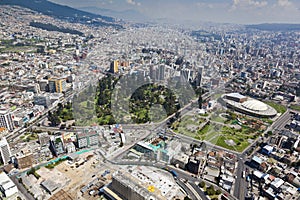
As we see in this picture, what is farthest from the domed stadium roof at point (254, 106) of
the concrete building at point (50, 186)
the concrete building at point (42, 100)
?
the concrete building at point (42, 100)

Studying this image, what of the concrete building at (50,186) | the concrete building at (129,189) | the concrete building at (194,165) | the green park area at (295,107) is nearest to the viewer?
the concrete building at (129,189)

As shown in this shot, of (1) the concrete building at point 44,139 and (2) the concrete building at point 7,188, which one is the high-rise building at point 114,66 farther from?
(2) the concrete building at point 7,188

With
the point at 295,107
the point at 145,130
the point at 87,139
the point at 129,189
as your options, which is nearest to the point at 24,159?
the point at 87,139

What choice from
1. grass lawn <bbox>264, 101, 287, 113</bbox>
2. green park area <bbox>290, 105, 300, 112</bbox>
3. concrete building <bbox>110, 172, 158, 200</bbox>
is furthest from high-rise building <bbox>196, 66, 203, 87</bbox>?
concrete building <bbox>110, 172, 158, 200</bbox>

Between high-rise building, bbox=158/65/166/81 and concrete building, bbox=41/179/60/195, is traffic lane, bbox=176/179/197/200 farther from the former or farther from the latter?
high-rise building, bbox=158/65/166/81

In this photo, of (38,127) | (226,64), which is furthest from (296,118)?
(38,127)

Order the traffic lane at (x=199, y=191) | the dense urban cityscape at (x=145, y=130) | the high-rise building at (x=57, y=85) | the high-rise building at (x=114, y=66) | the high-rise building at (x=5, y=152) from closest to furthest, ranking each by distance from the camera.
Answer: the traffic lane at (x=199, y=191) → the dense urban cityscape at (x=145, y=130) → the high-rise building at (x=5, y=152) → the high-rise building at (x=57, y=85) → the high-rise building at (x=114, y=66)

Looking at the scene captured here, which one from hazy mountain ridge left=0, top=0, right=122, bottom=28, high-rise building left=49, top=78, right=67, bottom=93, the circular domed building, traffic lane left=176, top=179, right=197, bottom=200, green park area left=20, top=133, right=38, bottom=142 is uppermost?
hazy mountain ridge left=0, top=0, right=122, bottom=28
